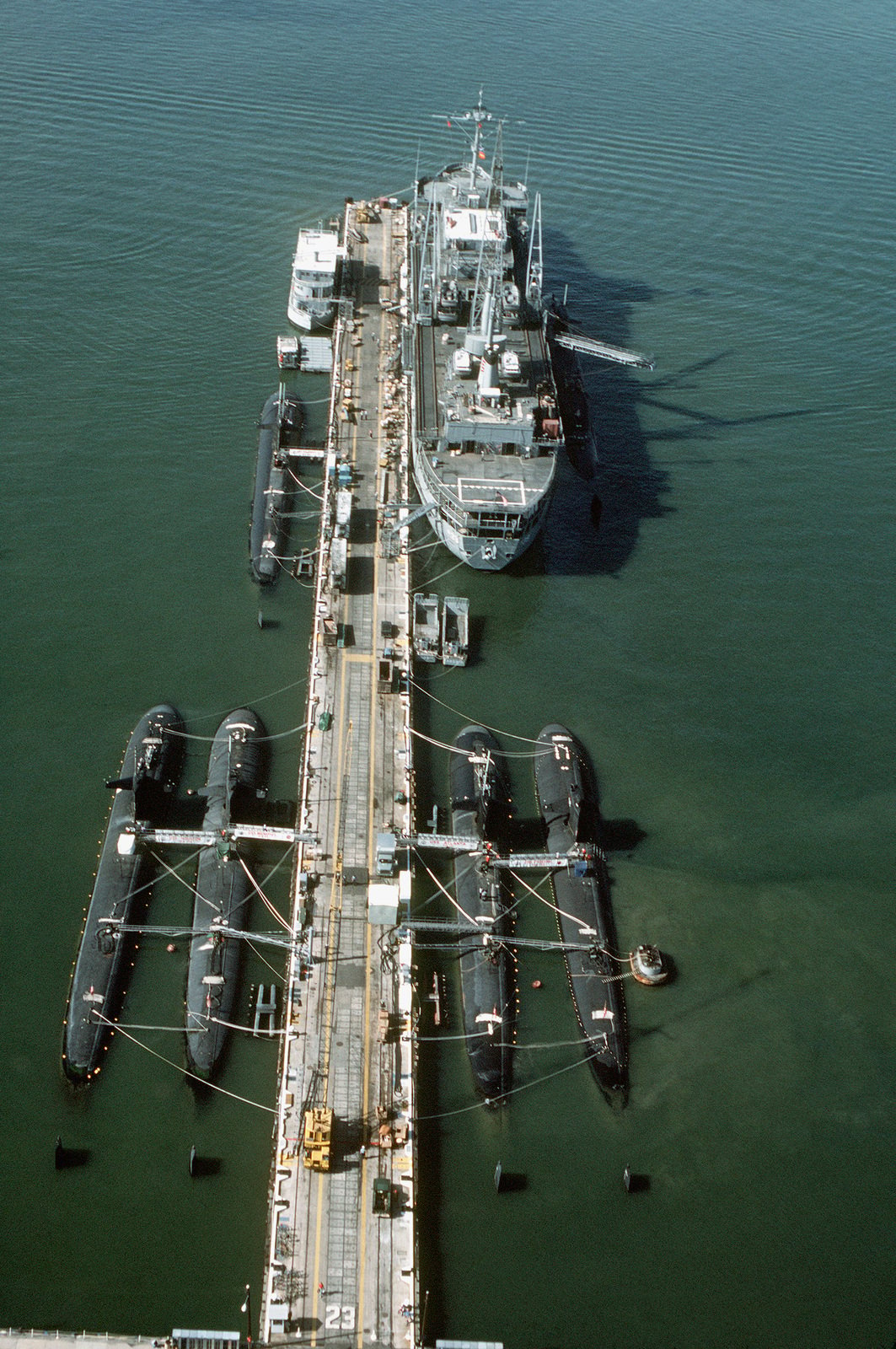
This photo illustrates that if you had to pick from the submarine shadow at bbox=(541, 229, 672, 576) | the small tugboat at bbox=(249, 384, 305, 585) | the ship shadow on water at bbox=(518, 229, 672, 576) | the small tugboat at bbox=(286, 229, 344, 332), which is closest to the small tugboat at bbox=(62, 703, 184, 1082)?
the small tugboat at bbox=(249, 384, 305, 585)

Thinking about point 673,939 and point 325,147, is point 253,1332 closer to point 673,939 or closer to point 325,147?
point 673,939

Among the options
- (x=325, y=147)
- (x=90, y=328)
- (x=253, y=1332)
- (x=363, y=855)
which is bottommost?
(x=253, y=1332)

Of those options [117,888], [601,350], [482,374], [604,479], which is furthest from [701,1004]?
[601,350]

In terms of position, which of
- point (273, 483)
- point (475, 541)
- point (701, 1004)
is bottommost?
point (701, 1004)

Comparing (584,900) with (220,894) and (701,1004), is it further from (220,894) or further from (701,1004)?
(220,894)

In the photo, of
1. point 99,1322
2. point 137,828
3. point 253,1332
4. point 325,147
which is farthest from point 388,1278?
point 325,147

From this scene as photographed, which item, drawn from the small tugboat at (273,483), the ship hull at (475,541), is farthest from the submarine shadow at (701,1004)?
the small tugboat at (273,483)
